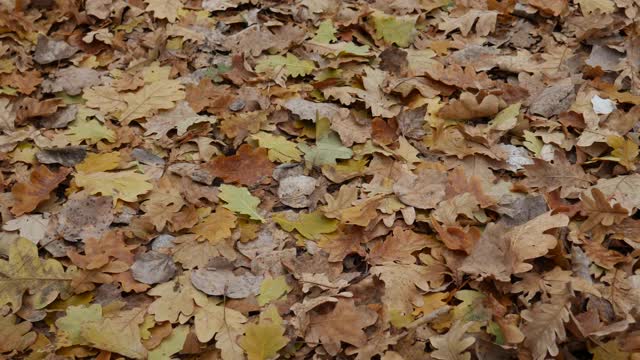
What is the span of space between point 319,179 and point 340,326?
742mm

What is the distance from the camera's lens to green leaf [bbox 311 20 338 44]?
318 centimetres

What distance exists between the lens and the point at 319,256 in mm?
2227

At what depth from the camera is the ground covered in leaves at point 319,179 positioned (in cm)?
200

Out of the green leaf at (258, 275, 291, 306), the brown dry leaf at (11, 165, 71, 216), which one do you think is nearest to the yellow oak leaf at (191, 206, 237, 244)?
the green leaf at (258, 275, 291, 306)

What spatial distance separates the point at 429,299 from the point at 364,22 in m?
1.71

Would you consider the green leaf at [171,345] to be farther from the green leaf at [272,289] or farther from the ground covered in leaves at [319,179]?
the green leaf at [272,289]

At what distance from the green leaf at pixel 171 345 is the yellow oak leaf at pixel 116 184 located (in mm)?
646

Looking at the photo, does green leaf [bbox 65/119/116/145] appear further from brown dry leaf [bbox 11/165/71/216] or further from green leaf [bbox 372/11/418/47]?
green leaf [bbox 372/11/418/47]

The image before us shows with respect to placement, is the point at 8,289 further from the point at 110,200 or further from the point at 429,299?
the point at 429,299

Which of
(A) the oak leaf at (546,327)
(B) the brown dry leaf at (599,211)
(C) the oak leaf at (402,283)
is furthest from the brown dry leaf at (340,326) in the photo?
(B) the brown dry leaf at (599,211)

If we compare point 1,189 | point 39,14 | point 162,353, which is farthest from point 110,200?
point 39,14

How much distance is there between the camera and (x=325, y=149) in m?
2.61

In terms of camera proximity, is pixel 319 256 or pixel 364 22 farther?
pixel 364 22

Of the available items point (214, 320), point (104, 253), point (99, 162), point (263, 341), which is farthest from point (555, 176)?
point (99, 162)
